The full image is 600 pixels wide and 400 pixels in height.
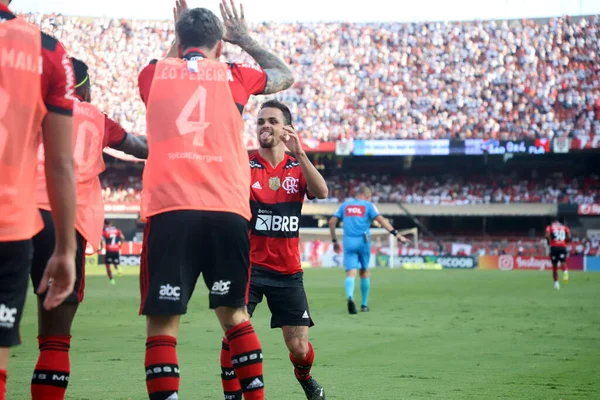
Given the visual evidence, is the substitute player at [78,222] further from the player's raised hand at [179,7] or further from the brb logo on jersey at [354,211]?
the brb logo on jersey at [354,211]

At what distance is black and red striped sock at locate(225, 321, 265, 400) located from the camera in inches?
→ 212

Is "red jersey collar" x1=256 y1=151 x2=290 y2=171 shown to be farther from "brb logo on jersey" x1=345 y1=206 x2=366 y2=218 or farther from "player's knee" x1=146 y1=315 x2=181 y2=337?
"brb logo on jersey" x1=345 y1=206 x2=366 y2=218

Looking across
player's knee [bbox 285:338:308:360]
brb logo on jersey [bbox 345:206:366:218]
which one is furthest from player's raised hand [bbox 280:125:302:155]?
brb logo on jersey [bbox 345:206:366:218]

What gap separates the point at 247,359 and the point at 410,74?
5389cm

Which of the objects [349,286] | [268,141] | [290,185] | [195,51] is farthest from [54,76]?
[349,286]

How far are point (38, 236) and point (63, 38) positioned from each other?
191ft

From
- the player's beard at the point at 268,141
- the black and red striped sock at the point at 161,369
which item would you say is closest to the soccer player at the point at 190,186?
the black and red striped sock at the point at 161,369

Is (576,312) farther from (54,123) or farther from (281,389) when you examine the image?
(54,123)

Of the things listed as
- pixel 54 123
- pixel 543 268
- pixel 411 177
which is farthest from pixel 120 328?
pixel 411 177

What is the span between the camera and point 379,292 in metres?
24.2

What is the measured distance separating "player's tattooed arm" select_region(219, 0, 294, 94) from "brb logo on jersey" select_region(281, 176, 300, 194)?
5.98ft

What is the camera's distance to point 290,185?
740 cm

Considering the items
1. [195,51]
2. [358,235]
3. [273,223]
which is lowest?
[358,235]

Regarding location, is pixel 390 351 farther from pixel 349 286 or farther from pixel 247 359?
pixel 349 286
